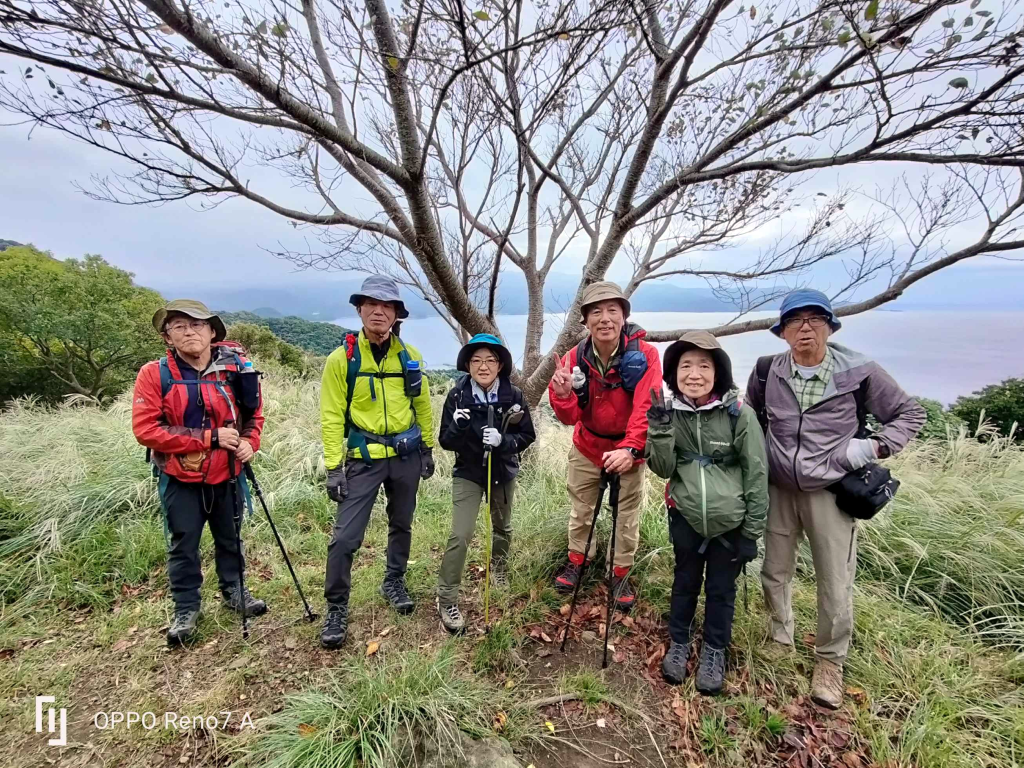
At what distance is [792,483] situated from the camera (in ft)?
8.62

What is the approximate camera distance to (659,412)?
2660 mm

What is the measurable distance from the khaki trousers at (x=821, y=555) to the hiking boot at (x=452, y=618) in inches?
83.8

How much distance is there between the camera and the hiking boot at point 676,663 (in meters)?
2.83

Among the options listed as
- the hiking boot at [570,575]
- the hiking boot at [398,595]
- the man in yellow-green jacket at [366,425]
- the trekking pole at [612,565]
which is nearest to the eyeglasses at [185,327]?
the man in yellow-green jacket at [366,425]

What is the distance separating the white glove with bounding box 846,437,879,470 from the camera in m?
2.40

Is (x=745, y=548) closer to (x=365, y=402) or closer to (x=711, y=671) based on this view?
(x=711, y=671)

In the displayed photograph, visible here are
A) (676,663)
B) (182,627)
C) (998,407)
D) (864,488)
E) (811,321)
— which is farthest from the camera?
(998,407)

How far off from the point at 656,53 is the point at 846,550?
3.81 metres

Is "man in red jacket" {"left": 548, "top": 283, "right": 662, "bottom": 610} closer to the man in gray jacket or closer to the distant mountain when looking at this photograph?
the man in gray jacket

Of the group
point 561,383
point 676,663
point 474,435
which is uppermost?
point 561,383

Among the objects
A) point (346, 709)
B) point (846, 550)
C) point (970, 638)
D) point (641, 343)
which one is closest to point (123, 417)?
point (346, 709)

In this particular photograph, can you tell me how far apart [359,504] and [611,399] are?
1.89 meters

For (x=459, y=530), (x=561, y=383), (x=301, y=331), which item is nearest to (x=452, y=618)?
(x=459, y=530)

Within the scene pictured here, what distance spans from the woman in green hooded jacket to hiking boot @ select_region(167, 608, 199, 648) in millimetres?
3266
